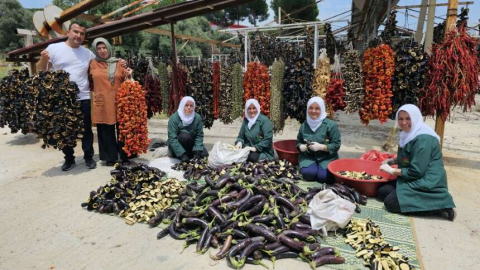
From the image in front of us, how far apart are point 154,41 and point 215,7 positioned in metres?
18.5

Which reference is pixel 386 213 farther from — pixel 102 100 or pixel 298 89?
pixel 102 100

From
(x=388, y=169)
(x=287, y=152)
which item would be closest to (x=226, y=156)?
(x=287, y=152)

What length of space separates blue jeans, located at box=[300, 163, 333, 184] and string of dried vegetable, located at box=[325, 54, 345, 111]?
1.25 m

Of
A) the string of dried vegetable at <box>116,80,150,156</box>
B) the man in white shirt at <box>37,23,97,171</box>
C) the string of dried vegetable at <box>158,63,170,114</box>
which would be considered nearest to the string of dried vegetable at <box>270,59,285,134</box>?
the string of dried vegetable at <box>158,63,170,114</box>

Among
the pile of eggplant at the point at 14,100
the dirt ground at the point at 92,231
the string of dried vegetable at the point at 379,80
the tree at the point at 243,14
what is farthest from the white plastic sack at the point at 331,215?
the tree at the point at 243,14

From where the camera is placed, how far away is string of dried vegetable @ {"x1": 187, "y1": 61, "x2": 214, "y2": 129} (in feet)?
19.1

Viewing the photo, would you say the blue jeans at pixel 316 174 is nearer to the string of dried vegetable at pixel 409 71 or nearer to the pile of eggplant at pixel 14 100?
the string of dried vegetable at pixel 409 71

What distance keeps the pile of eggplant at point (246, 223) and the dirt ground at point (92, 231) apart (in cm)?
11

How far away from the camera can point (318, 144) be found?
4.52m

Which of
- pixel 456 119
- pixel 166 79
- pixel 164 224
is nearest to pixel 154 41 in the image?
pixel 166 79

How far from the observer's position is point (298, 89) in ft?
17.4

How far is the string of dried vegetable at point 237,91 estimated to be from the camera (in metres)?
5.82

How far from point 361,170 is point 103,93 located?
13.9 feet

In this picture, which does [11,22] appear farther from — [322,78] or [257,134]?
[322,78]
